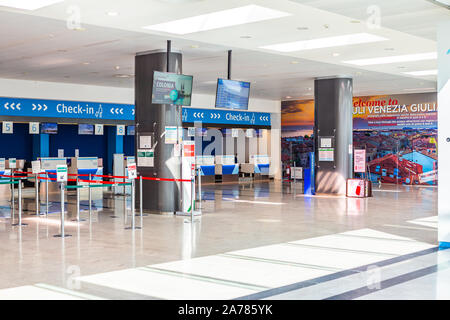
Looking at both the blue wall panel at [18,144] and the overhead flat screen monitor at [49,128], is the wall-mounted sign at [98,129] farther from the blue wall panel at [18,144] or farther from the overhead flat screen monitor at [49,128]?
the blue wall panel at [18,144]

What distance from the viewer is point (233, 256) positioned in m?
7.20

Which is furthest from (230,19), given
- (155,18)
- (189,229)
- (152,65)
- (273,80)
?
(273,80)

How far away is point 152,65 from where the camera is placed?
38.1 ft

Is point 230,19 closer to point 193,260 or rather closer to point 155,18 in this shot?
point 155,18

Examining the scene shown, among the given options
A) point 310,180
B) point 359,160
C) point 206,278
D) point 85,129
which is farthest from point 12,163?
point 206,278

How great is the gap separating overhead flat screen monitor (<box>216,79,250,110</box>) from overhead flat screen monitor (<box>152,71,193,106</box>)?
2.19 ft

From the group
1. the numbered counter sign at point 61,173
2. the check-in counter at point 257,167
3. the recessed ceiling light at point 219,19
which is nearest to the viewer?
the recessed ceiling light at point 219,19

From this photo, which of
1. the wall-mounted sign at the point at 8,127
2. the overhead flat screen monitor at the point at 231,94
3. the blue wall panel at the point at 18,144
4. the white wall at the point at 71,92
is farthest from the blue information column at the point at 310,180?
the wall-mounted sign at the point at 8,127

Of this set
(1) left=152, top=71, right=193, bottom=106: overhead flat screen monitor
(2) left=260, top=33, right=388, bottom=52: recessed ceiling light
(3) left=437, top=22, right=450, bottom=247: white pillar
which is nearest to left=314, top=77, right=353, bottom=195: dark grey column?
(2) left=260, top=33, right=388, bottom=52: recessed ceiling light

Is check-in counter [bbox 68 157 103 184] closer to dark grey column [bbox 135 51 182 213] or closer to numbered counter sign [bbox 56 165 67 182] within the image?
dark grey column [bbox 135 51 182 213]

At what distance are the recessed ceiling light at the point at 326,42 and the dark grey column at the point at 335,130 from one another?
4.14m

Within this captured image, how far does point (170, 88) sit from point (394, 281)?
6589mm

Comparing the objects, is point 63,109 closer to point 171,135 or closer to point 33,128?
point 33,128

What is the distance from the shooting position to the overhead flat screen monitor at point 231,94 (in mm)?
11844
